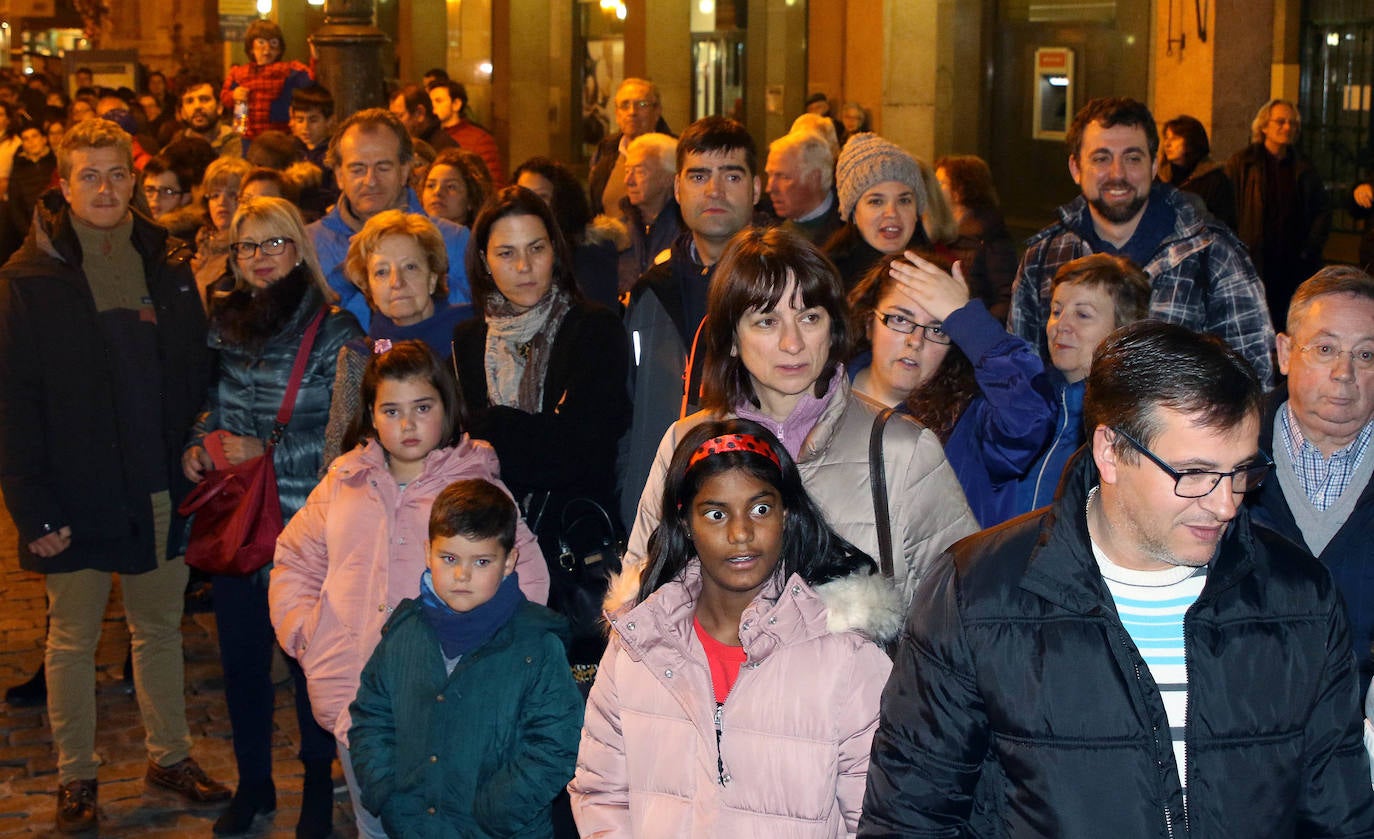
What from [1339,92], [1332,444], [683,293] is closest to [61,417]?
[683,293]

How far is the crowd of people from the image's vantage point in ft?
9.82

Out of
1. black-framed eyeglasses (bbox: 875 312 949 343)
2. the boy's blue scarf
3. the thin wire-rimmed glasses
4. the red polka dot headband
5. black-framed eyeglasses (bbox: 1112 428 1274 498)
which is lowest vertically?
the boy's blue scarf

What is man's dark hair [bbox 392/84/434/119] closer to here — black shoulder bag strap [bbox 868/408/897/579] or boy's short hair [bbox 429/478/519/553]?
boy's short hair [bbox 429/478/519/553]

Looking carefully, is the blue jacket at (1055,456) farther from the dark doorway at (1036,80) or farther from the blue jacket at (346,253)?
the dark doorway at (1036,80)

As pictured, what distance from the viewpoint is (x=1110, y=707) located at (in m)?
2.92

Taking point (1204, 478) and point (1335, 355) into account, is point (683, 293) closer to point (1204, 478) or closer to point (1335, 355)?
point (1335, 355)

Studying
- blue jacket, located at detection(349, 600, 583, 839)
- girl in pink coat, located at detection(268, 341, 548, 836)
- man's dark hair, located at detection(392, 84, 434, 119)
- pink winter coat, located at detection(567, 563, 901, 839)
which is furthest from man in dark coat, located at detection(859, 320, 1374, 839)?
man's dark hair, located at detection(392, 84, 434, 119)

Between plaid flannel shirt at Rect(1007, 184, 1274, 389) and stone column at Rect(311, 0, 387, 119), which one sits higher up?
stone column at Rect(311, 0, 387, 119)

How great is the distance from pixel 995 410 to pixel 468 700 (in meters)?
1.75

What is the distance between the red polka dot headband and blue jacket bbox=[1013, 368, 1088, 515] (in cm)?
136

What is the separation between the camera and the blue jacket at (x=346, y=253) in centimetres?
768

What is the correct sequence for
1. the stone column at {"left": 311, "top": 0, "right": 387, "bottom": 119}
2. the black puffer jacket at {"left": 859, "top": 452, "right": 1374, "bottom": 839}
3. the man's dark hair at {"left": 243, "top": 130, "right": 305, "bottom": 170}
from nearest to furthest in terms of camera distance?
the black puffer jacket at {"left": 859, "top": 452, "right": 1374, "bottom": 839}, the man's dark hair at {"left": 243, "top": 130, "right": 305, "bottom": 170}, the stone column at {"left": 311, "top": 0, "right": 387, "bottom": 119}

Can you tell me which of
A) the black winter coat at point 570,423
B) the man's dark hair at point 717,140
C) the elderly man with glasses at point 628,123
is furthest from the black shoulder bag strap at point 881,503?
the elderly man with glasses at point 628,123

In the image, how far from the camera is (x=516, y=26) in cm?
2489
